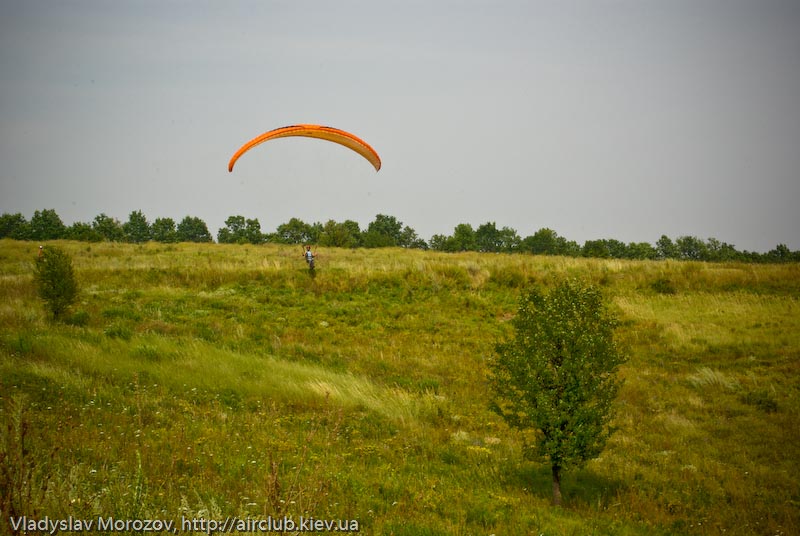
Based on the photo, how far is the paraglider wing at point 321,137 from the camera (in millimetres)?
18375

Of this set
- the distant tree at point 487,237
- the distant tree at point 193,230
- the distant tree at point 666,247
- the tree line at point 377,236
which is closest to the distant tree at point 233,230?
the tree line at point 377,236

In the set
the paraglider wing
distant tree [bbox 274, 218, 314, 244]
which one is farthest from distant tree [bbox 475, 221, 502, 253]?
the paraglider wing

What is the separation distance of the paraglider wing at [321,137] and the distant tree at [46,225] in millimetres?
81209

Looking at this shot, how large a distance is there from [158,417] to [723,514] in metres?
9.93

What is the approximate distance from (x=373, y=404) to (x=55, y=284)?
12277 mm

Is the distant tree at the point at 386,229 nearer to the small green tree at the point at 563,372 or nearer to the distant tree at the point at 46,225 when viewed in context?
the distant tree at the point at 46,225

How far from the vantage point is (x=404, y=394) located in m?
13.2

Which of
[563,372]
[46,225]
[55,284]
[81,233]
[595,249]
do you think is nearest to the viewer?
[563,372]

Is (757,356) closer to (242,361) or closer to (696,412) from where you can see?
(696,412)

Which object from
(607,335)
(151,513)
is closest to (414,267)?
(607,335)

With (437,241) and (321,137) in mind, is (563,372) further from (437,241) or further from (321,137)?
(437,241)

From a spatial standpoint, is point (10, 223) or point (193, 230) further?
point (193, 230)

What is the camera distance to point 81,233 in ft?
243

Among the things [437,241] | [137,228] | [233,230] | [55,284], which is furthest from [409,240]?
[55,284]
